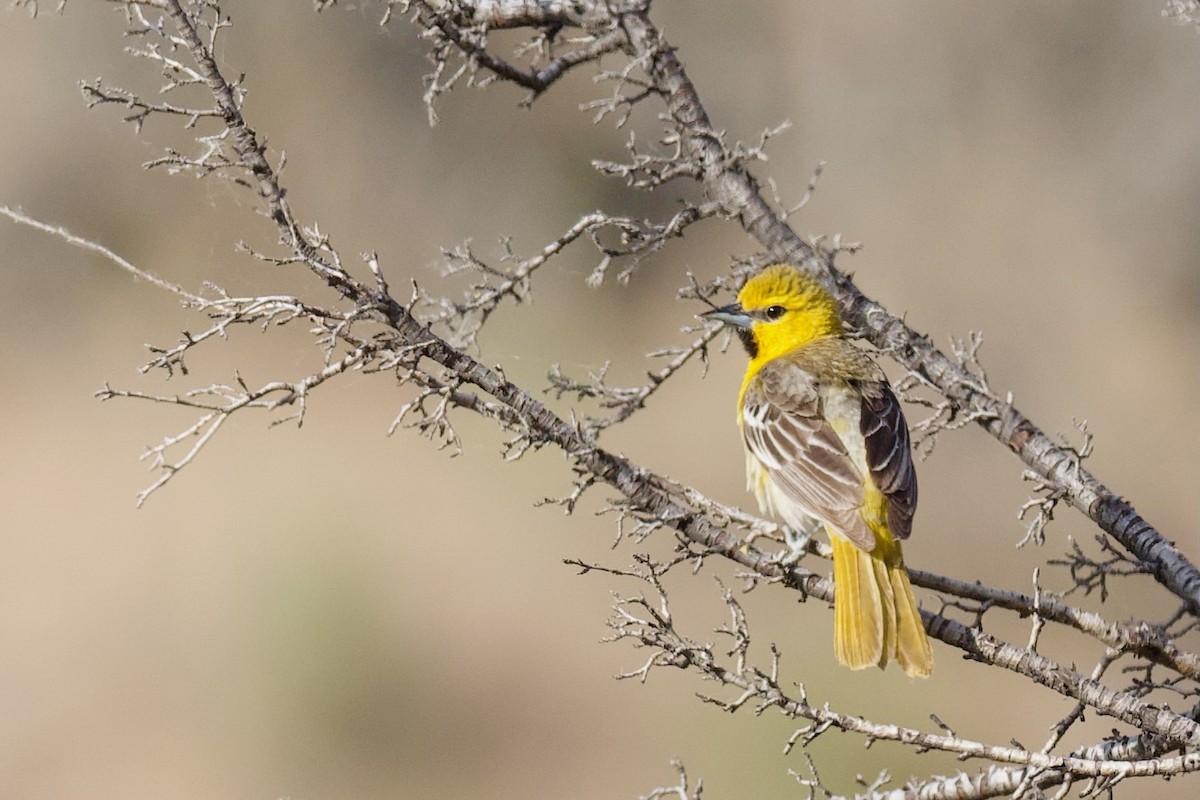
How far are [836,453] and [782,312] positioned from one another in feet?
2.15

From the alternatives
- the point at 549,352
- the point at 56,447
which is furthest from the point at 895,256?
the point at 56,447

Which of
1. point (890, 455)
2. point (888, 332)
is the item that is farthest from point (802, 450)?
point (888, 332)

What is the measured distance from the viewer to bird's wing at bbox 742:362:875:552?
3832mm

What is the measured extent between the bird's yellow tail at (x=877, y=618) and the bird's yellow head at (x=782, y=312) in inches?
43.6

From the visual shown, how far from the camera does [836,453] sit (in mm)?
4160

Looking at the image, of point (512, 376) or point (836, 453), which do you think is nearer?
point (836, 453)

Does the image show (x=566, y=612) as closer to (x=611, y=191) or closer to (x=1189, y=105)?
(x=611, y=191)

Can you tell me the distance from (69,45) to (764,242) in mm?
11300

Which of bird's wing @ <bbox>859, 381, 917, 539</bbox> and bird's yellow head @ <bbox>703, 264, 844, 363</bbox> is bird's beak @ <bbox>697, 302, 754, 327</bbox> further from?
bird's wing @ <bbox>859, 381, 917, 539</bbox>

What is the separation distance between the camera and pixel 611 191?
13.9m

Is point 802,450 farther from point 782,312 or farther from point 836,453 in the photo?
point 782,312

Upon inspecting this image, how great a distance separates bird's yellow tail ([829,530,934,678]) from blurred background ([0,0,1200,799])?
4263 millimetres

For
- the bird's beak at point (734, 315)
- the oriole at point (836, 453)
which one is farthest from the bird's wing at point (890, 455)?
the bird's beak at point (734, 315)

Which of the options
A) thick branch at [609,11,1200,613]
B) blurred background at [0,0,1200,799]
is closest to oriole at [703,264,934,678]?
thick branch at [609,11,1200,613]
